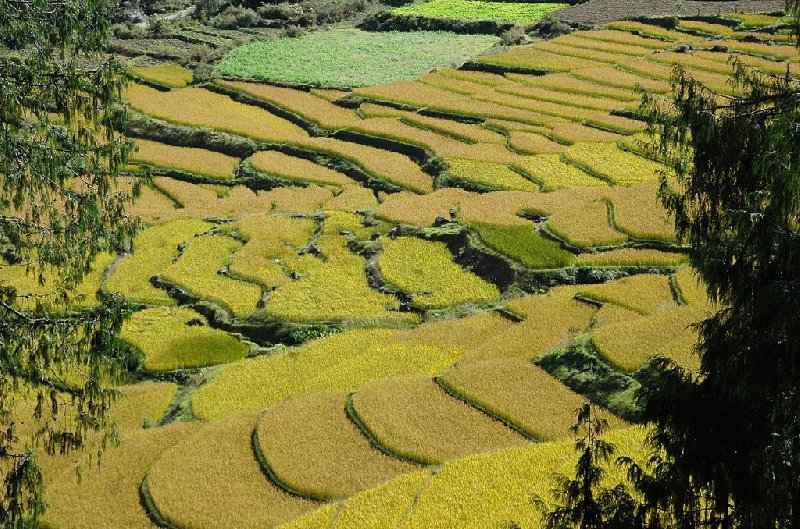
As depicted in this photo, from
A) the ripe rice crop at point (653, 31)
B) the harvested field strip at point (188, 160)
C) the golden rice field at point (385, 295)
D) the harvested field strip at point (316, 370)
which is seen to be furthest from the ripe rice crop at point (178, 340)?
the ripe rice crop at point (653, 31)

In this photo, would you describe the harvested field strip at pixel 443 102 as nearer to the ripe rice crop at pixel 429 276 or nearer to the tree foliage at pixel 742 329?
the ripe rice crop at pixel 429 276

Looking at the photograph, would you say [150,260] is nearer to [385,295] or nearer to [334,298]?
[334,298]

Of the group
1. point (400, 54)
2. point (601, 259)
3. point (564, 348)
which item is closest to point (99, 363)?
point (564, 348)

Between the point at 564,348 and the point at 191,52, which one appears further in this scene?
the point at 191,52

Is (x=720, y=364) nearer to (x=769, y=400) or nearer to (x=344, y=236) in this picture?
(x=769, y=400)

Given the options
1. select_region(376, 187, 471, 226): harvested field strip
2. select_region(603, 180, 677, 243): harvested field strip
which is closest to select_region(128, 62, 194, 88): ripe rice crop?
select_region(376, 187, 471, 226): harvested field strip

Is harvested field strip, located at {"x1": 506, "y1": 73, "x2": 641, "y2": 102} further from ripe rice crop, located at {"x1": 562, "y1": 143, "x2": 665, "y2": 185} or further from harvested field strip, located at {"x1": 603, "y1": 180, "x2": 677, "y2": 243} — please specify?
harvested field strip, located at {"x1": 603, "y1": 180, "x2": 677, "y2": 243}
